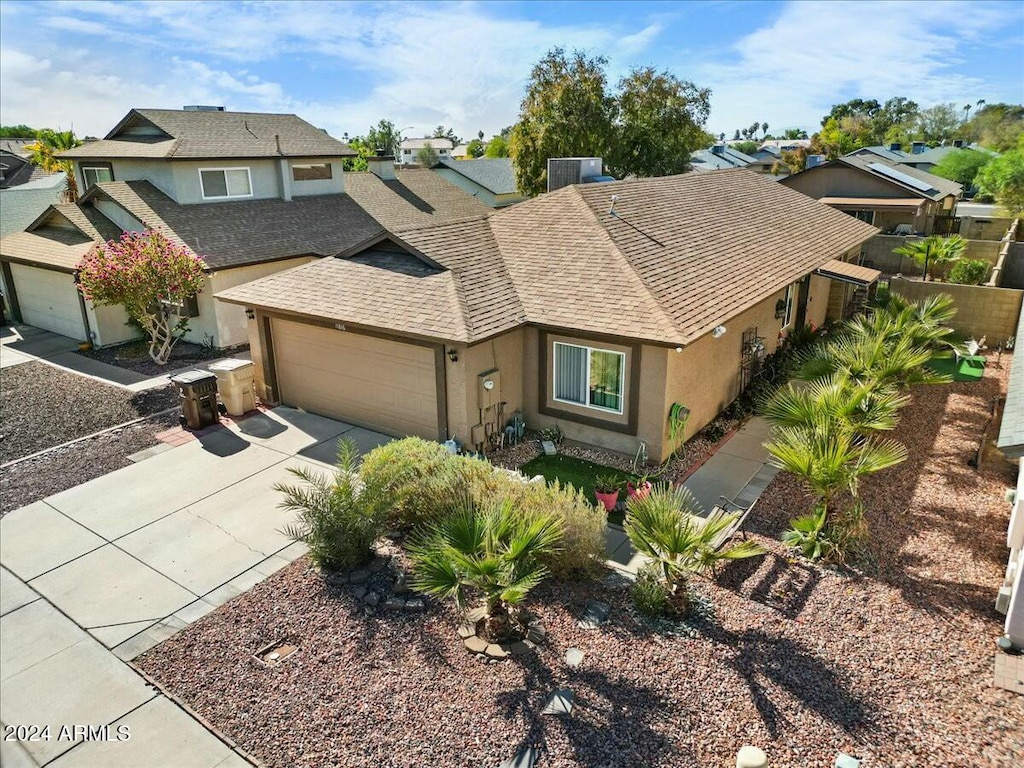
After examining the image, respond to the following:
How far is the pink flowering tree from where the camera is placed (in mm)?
17328

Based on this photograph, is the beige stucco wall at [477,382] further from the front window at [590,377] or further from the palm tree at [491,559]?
the palm tree at [491,559]

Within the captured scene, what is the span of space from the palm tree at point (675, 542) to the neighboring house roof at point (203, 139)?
20585 millimetres

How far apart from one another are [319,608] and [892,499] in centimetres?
965

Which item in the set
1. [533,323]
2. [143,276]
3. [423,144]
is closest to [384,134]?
[423,144]

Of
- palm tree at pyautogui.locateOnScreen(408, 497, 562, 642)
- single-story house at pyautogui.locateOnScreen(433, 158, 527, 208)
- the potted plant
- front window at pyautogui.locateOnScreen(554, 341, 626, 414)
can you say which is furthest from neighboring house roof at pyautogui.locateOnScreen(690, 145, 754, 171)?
palm tree at pyautogui.locateOnScreen(408, 497, 562, 642)

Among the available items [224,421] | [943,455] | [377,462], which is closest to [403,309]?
[377,462]

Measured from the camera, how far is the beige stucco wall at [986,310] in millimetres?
20127

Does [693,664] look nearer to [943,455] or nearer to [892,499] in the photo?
[892,499]

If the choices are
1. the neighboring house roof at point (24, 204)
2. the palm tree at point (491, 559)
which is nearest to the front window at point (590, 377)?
the palm tree at point (491, 559)

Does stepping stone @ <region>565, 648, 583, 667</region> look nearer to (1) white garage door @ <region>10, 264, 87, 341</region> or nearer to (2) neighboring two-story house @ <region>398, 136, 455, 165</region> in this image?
(1) white garage door @ <region>10, 264, 87, 341</region>

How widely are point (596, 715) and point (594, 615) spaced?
167cm

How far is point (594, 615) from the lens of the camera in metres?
8.37

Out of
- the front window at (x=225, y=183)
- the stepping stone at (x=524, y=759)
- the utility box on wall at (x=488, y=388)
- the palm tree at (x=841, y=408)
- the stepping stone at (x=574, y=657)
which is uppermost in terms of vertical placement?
the front window at (x=225, y=183)

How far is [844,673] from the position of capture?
727cm
